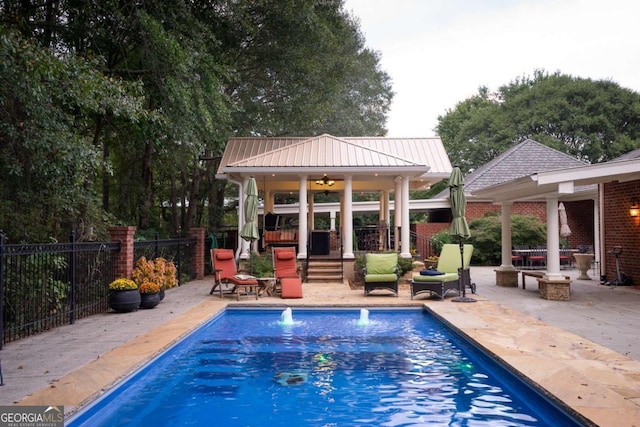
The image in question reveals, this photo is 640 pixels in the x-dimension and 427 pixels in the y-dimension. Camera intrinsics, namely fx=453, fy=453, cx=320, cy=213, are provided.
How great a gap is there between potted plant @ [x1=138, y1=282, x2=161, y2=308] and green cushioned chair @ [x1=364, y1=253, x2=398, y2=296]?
467cm

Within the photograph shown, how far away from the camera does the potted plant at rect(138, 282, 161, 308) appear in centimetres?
902

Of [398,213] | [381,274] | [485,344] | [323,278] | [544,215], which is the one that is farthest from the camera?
[544,215]

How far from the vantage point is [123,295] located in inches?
336

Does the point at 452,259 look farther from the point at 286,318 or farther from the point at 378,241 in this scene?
the point at 378,241

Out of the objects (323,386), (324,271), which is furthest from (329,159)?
(323,386)

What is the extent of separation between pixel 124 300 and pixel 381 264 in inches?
226

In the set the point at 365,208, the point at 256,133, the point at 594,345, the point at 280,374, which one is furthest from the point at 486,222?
the point at 280,374

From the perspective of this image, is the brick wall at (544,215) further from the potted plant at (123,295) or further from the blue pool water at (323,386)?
the potted plant at (123,295)

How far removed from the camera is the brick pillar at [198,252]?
14984mm

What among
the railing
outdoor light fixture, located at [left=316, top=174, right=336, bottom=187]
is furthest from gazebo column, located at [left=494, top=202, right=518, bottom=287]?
outdoor light fixture, located at [left=316, top=174, right=336, bottom=187]

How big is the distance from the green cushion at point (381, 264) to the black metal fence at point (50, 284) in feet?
18.6

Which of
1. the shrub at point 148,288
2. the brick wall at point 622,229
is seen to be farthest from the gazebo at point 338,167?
the shrub at point 148,288

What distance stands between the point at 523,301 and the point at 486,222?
419 inches

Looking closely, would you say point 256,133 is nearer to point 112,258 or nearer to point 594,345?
point 112,258
